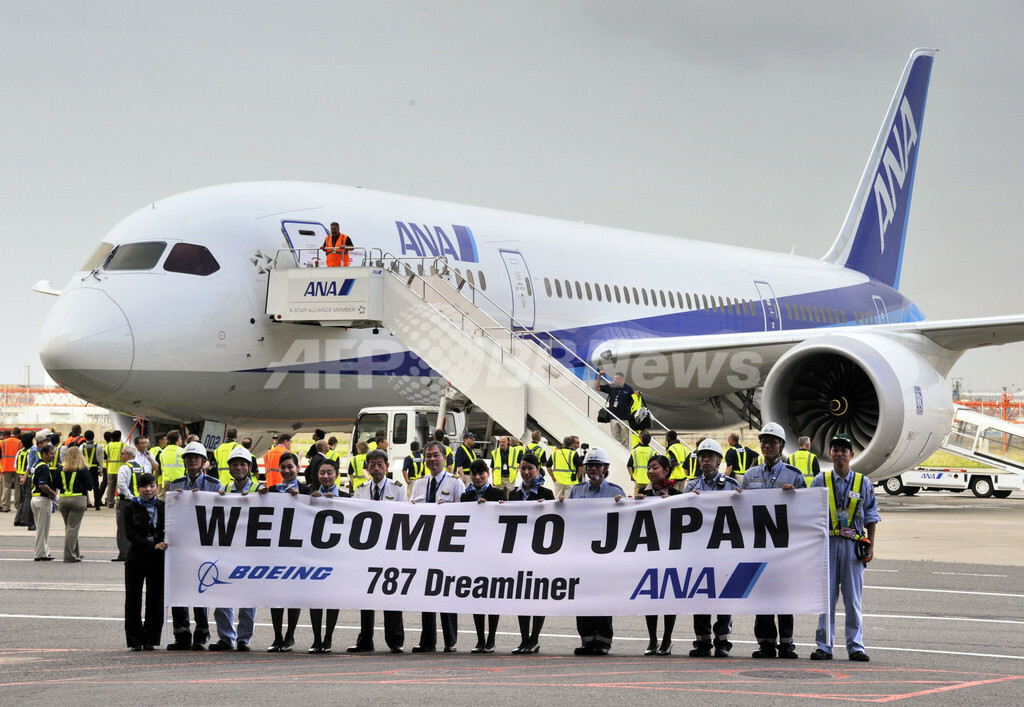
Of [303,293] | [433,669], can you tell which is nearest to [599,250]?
[303,293]

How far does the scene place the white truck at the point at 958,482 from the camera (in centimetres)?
2978

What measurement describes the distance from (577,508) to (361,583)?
1.58m

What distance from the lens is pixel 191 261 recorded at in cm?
1566

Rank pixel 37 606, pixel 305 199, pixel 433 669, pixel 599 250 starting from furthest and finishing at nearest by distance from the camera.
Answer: pixel 599 250, pixel 305 199, pixel 37 606, pixel 433 669

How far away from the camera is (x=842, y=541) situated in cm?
874

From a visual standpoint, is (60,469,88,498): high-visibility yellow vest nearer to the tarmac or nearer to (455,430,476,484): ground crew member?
the tarmac

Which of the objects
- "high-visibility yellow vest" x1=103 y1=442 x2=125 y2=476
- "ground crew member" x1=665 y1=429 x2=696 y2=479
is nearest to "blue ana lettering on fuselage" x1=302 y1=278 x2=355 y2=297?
"ground crew member" x1=665 y1=429 x2=696 y2=479

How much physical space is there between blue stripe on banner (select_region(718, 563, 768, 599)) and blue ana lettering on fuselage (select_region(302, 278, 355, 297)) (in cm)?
820

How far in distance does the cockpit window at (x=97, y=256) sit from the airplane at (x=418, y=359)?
0.09 ft

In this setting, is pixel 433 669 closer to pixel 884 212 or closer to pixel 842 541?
pixel 842 541

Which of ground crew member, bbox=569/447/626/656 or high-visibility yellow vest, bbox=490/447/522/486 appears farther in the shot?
high-visibility yellow vest, bbox=490/447/522/486

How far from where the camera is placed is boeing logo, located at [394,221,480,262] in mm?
17672

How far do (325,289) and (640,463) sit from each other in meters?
4.41

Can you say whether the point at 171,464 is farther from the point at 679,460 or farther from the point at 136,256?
the point at 679,460
